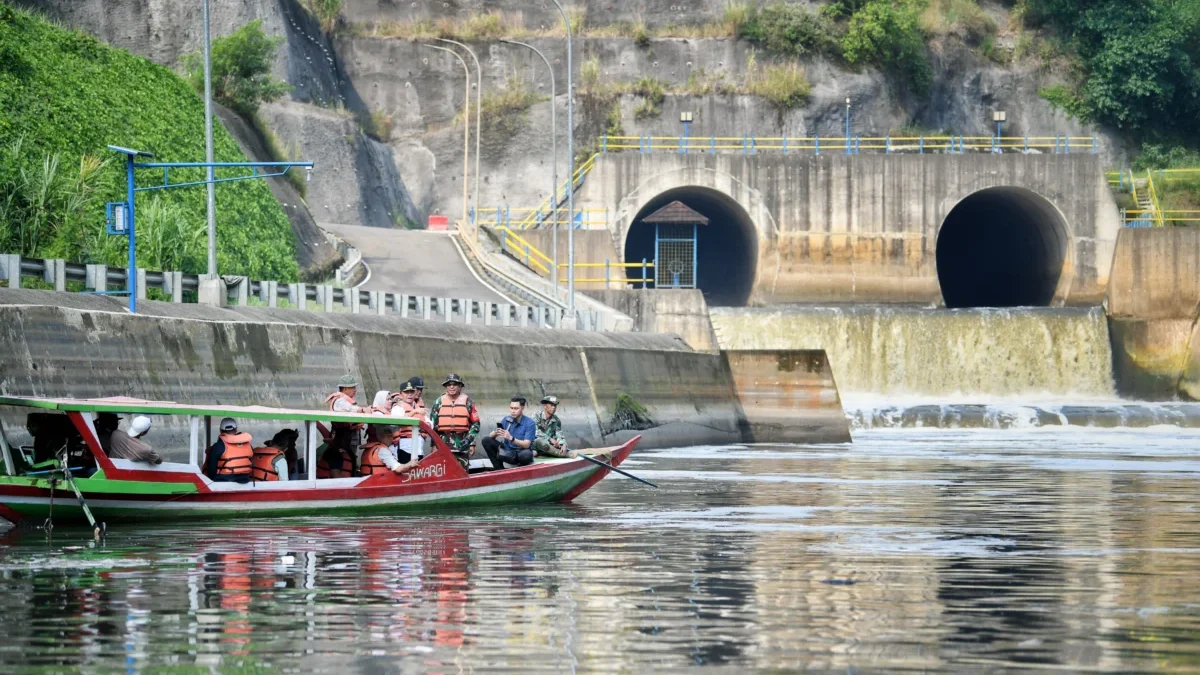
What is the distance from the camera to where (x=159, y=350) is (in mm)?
27484

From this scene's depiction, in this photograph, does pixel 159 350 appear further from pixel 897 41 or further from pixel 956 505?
pixel 897 41

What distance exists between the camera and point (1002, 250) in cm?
7769

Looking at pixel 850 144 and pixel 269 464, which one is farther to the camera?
pixel 850 144

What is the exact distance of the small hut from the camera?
7525cm

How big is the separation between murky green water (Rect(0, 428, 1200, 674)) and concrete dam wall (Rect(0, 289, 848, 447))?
5459 mm

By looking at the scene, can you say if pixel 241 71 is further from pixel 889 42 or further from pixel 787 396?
pixel 787 396

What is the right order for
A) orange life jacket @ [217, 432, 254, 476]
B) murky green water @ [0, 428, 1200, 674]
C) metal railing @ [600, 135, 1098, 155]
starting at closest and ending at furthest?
murky green water @ [0, 428, 1200, 674] → orange life jacket @ [217, 432, 254, 476] → metal railing @ [600, 135, 1098, 155]

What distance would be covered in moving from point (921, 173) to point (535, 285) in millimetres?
18939

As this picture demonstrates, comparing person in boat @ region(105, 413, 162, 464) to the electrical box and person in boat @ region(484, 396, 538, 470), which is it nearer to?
person in boat @ region(484, 396, 538, 470)

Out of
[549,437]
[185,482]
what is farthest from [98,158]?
[185,482]

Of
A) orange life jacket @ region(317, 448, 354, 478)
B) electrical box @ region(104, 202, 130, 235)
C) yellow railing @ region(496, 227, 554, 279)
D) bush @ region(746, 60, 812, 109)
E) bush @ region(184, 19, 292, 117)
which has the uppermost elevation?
bush @ region(746, 60, 812, 109)

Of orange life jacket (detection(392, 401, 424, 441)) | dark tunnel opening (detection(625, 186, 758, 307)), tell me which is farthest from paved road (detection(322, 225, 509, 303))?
orange life jacket (detection(392, 401, 424, 441))

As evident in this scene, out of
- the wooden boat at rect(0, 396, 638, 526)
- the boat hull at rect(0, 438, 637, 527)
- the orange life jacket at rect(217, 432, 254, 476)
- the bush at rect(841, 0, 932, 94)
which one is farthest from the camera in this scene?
the bush at rect(841, 0, 932, 94)

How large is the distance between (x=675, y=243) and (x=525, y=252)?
1406cm
